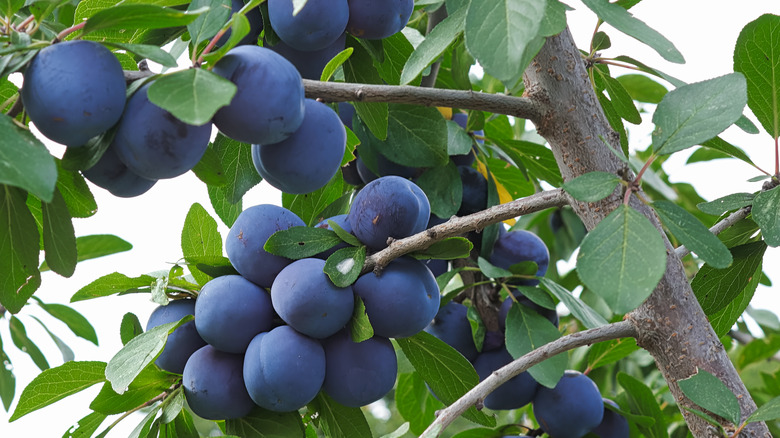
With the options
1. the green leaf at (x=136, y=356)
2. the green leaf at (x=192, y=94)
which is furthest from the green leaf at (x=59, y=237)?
the green leaf at (x=192, y=94)

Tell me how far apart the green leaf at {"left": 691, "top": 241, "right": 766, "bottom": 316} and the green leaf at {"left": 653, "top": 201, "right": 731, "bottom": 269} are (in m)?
0.25

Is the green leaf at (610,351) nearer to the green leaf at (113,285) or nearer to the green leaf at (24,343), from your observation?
the green leaf at (113,285)

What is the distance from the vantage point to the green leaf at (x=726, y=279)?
923 millimetres

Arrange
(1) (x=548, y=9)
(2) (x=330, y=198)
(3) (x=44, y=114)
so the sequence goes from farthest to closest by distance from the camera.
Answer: (2) (x=330, y=198) → (1) (x=548, y=9) → (3) (x=44, y=114)

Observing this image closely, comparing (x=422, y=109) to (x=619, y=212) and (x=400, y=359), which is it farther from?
(x=400, y=359)

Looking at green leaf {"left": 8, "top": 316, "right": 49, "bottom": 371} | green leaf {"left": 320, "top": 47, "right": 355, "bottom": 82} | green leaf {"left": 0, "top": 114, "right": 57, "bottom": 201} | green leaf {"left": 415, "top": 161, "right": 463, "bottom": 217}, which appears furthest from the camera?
green leaf {"left": 8, "top": 316, "right": 49, "bottom": 371}

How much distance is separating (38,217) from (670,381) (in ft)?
2.46

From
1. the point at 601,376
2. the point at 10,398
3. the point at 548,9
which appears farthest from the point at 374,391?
the point at 10,398

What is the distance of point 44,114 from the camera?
58 centimetres

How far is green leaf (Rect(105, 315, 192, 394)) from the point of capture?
2.50 feet

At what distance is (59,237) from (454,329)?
63 cm

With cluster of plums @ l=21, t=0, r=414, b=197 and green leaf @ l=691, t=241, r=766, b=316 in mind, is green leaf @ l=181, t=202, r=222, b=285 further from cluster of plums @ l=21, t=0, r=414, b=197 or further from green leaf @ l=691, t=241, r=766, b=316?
green leaf @ l=691, t=241, r=766, b=316

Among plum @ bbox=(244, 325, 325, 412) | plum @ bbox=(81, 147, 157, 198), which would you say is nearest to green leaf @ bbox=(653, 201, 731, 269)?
plum @ bbox=(244, 325, 325, 412)

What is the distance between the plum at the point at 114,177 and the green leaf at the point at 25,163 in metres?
0.09
